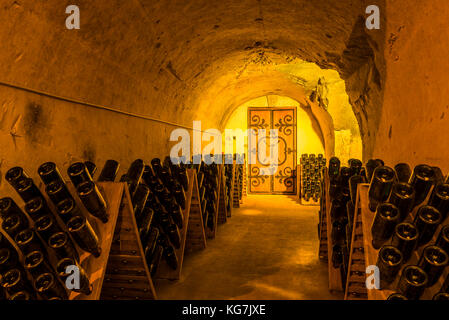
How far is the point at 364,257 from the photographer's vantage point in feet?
5.85

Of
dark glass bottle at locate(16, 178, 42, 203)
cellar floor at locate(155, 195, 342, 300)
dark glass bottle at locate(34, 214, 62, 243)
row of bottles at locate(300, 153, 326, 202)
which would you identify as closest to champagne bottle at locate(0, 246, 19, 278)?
dark glass bottle at locate(34, 214, 62, 243)

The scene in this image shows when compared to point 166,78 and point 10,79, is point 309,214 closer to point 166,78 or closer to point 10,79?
point 166,78

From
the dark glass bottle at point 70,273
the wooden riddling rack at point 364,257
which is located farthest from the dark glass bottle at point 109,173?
the wooden riddling rack at point 364,257

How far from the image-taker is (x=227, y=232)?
14.1 feet

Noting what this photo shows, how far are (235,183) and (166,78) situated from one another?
10.8 ft

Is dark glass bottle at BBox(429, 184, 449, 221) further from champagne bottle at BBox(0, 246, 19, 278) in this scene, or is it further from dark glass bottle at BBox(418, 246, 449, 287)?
champagne bottle at BBox(0, 246, 19, 278)

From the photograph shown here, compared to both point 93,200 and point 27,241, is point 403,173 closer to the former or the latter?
point 93,200

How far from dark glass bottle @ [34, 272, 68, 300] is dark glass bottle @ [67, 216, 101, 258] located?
20 cm

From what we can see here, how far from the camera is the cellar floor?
2.39 meters

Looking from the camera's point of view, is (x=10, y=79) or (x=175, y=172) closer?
(x=10, y=79)

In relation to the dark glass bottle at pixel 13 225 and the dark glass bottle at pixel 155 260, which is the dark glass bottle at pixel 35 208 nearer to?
the dark glass bottle at pixel 13 225

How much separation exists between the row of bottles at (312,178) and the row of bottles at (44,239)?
5630 millimetres

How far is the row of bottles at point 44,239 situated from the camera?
1310 millimetres
